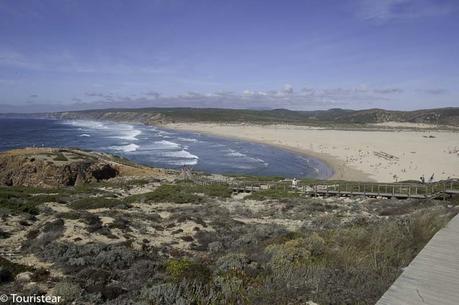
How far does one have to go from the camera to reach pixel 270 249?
10.3 meters

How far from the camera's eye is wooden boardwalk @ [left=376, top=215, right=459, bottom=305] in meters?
5.75

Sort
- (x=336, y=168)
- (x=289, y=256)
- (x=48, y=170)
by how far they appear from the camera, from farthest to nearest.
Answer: (x=336, y=168), (x=48, y=170), (x=289, y=256)

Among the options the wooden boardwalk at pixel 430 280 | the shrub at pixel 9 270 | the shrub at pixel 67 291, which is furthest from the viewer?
the shrub at pixel 9 270

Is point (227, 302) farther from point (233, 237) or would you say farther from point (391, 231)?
point (233, 237)

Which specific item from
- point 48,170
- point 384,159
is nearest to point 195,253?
point 48,170

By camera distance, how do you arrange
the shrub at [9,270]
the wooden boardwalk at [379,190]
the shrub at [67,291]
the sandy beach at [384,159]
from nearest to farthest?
the shrub at [67,291] < the shrub at [9,270] < the wooden boardwalk at [379,190] < the sandy beach at [384,159]

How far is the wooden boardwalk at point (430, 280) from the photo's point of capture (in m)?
5.75

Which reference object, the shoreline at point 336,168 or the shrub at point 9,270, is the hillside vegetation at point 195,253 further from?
the shoreline at point 336,168

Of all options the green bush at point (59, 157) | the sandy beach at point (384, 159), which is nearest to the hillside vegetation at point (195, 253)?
the green bush at point (59, 157)

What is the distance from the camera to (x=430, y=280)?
6488 mm

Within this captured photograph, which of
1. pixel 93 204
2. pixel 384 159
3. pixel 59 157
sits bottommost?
pixel 384 159

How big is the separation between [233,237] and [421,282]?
801 cm

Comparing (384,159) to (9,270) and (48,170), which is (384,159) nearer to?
(48,170)

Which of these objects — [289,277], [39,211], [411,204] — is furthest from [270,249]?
[411,204]
